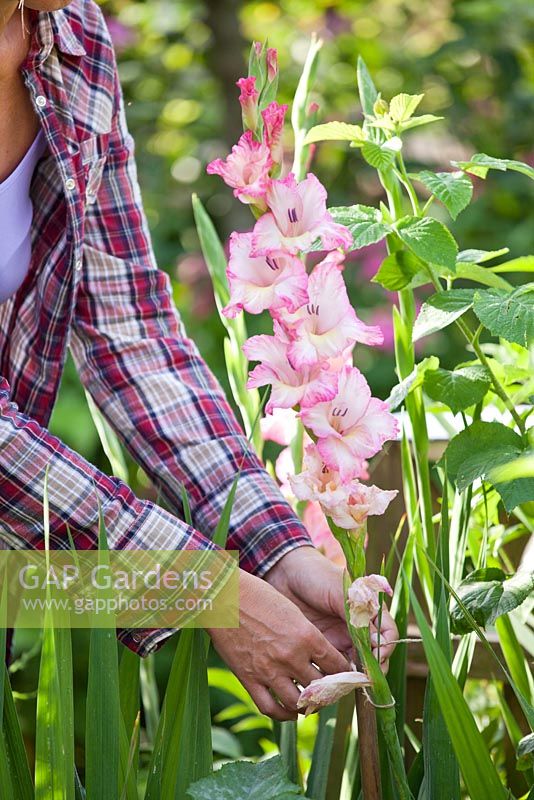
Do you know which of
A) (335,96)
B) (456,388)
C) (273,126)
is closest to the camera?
(273,126)

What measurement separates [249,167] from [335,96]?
2.62 m

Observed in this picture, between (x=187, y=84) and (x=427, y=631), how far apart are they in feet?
9.58

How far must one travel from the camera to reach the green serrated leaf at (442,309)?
697mm

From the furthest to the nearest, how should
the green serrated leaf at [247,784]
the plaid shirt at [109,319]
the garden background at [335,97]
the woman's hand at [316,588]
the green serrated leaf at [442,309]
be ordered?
the garden background at [335,97], the plaid shirt at [109,319], the woman's hand at [316,588], the green serrated leaf at [442,309], the green serrated leaf at [247,784]

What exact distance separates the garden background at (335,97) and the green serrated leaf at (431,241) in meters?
1.91

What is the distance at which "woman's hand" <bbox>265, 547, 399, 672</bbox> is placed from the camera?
0.80m

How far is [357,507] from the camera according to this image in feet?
2.06

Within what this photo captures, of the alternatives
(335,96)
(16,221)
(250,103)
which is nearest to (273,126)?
(250,103)

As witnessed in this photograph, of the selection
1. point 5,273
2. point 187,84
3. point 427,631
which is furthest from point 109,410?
point 187,84

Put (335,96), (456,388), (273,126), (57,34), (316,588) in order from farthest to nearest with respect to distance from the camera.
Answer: (335,96), (57,34), (316,588), (456,388), (273,126)

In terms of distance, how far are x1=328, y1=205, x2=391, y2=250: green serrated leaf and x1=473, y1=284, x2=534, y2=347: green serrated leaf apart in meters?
0.07

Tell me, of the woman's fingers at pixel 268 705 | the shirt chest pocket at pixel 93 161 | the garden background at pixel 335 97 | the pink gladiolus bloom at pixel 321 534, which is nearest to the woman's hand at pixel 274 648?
the woman's fingers at pixel 268 705

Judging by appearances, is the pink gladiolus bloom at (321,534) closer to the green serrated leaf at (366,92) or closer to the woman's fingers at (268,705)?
the woman's fingers at (268,705)

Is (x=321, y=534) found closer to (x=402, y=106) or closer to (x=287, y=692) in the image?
(x=287, y=692)
